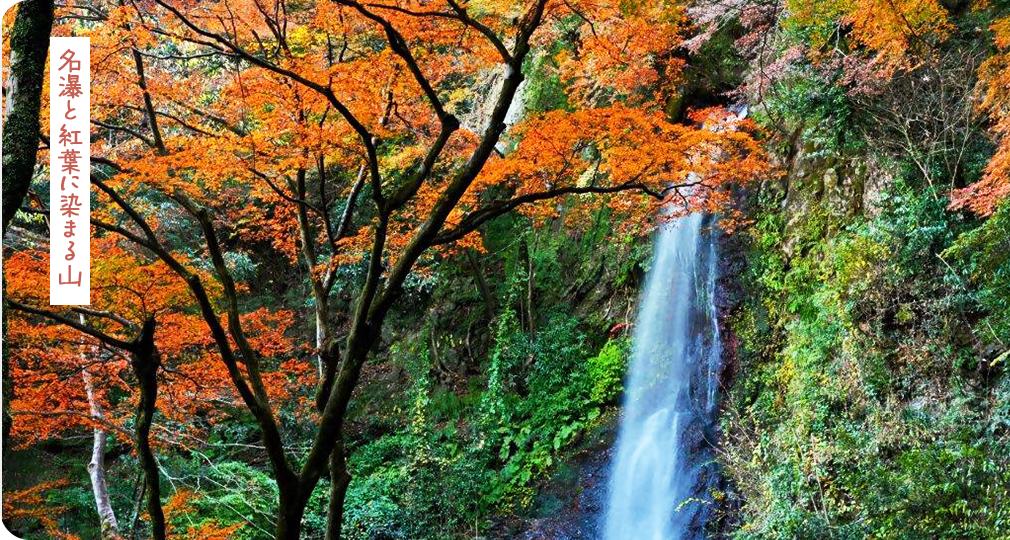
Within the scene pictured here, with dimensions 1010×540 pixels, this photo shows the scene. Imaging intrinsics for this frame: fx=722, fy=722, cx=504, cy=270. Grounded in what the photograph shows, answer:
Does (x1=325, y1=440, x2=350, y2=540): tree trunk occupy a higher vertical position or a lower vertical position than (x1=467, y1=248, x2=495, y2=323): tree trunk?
lower

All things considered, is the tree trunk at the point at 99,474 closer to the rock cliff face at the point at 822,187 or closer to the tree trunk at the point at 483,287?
the tree trunk at the point at 483,287

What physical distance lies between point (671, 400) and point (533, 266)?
4327 mm

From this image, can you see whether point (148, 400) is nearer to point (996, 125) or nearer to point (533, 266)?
point (996, 125)

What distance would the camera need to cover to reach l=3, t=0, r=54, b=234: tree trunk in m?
3.51

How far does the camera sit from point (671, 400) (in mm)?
10883

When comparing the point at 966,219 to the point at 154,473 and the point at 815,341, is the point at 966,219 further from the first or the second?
the point at 154,473

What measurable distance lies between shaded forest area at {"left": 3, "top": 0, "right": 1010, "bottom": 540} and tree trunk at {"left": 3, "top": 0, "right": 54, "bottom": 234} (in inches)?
0.6

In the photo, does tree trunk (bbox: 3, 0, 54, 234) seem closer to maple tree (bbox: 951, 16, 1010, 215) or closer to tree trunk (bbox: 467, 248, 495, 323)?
maple tree (bbox: 951, 16, 1010, 215)

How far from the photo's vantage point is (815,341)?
8430 mm

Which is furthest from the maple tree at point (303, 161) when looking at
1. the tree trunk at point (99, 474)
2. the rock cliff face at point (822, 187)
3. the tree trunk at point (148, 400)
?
the rock cliff face at point (822, 187)

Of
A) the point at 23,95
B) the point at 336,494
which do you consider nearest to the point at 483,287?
the point at 336,494

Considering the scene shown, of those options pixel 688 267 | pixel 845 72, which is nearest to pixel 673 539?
pixel 688 267

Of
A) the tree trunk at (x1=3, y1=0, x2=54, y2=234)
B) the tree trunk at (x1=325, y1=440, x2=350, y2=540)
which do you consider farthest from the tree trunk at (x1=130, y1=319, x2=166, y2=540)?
the tree trunk at (x1=3, y1=0, x2=54, y2=234)

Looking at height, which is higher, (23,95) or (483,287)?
(483,287)
